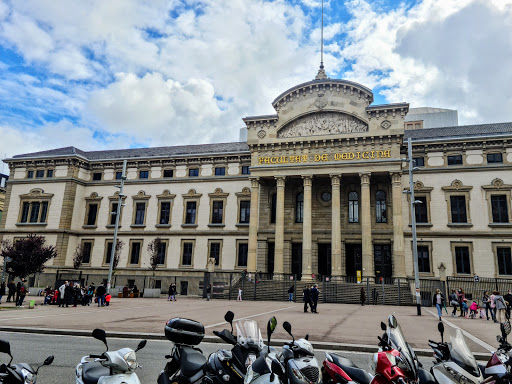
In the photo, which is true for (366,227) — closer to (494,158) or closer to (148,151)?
(494,158)

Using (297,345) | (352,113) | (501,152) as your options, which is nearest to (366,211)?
(352,113)

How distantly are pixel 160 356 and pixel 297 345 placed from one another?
5.89 meters

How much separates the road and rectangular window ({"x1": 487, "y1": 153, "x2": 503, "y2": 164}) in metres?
31.4

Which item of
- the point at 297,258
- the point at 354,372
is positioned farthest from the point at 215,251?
the point at 354,372

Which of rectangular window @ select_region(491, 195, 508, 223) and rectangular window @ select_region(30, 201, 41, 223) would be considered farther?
rectangular window @ select_region(30, 201, 41, 223)

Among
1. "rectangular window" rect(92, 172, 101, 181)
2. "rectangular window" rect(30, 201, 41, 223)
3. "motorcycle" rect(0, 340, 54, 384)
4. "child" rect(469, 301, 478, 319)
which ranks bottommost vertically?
"child" rect(469, 301, 478, 319)

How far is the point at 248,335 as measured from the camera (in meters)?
4.85

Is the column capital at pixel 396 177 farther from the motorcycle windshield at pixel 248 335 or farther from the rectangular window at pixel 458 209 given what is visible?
the motorcycle windshield at pixel 248 335

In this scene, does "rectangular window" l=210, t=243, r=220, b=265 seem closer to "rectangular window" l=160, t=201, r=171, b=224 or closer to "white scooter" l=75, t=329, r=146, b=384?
"rectangular window" l=160, t=201, r=171, b=224

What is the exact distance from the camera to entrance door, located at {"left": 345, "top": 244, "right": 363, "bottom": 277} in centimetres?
3731

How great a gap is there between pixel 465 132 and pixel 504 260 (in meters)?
13.3

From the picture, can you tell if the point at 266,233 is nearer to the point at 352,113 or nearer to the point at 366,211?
the point at 366,211

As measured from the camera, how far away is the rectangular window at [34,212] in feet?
151

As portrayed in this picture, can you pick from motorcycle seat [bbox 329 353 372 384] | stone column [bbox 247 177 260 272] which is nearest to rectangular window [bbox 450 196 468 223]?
stone column [bbox 247 177 260 272]
